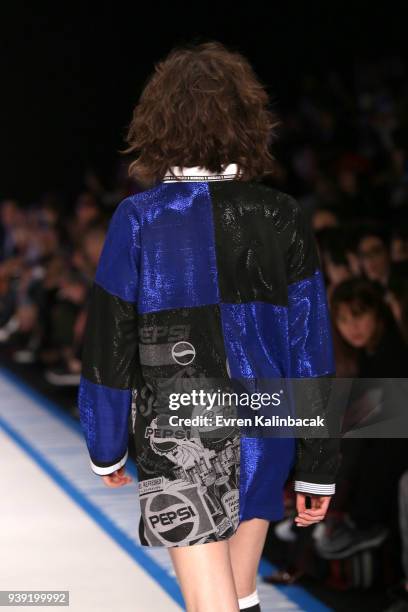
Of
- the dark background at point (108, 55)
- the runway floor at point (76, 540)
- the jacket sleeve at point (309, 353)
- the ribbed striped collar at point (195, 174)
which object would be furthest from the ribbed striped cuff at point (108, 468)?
the dark background at point (108, 55)

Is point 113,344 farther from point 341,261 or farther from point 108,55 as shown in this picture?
point 108,55

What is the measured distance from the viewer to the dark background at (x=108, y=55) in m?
7.59

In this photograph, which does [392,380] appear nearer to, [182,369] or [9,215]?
[182,369]

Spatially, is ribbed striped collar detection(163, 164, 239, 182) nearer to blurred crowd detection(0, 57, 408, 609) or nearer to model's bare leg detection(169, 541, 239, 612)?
model's bare leg detection(169, 541, 239, 612)

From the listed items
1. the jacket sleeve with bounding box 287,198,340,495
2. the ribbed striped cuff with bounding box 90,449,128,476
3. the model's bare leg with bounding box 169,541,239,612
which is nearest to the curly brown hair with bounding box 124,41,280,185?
the jacket sleeve with bounding box 287,198,340,495

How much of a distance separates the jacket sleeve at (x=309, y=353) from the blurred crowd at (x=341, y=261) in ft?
2.75

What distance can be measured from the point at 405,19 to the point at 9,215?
323 centimetres

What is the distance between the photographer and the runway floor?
256 cm

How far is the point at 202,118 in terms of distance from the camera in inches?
62.2

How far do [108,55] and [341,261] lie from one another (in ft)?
17.6

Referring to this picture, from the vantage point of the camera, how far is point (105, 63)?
8773mm

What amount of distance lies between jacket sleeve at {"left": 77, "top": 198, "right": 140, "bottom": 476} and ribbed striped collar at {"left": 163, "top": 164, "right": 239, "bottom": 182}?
7 cm

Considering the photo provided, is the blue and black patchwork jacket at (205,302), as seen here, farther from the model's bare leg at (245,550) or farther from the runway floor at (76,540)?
the runway floor at (76,540)

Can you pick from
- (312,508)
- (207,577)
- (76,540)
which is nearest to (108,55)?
(76,540)
